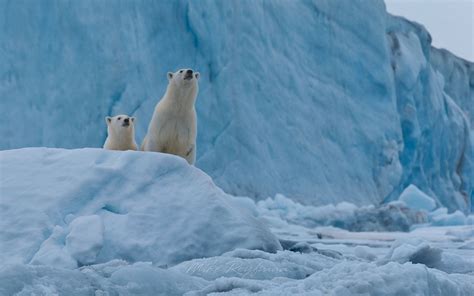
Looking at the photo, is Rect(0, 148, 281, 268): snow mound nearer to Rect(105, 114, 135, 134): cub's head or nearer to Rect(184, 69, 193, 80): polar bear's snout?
Rect(105, 114, 135, 134): cub's head

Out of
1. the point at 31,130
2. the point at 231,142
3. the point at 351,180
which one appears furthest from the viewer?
the point at 351,180

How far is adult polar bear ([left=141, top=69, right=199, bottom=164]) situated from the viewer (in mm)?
4922

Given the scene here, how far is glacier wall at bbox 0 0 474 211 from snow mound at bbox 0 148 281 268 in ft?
19.2

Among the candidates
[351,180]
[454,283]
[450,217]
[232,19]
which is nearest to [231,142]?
[232,19]

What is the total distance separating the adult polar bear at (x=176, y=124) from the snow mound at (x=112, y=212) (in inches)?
28.7

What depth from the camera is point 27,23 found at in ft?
33.6

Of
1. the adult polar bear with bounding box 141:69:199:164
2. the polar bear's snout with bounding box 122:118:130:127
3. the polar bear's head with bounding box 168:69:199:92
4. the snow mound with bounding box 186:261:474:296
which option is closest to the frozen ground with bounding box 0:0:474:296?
the snow mound with bounding box 186:261:474:296

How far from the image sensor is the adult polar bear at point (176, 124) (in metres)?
4.92

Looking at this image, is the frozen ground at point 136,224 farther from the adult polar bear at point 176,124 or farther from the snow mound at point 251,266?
the adult polar bear at point 176,124

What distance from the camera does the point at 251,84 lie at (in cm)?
1200

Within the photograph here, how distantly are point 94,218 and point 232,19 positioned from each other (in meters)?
8.40

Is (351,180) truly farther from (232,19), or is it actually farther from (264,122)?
(232,19)

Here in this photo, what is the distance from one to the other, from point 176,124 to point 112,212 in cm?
115

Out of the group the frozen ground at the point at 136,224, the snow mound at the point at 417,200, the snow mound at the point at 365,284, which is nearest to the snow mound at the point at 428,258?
the frozen ground at the point at 136,224
